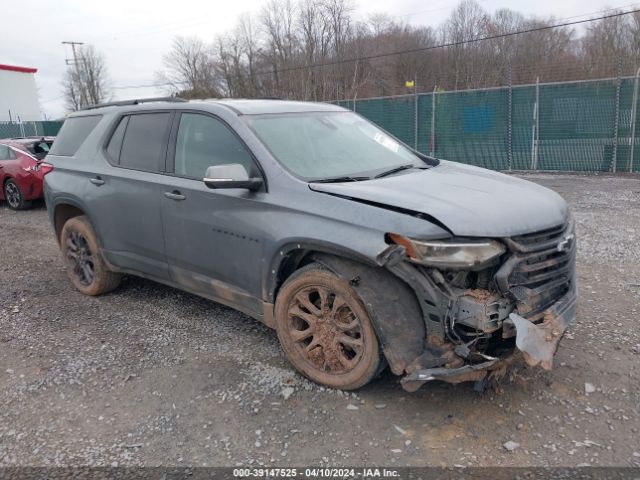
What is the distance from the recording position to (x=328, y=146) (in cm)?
418

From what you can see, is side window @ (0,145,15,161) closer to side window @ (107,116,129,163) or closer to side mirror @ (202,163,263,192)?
side window @ (107,116,129,163)

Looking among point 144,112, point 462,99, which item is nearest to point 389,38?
point 462,99

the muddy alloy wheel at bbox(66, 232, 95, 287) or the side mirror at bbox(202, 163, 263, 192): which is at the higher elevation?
the side mirror at bbox(202, 163, 263, 192)

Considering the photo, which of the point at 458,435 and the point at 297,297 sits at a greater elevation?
the point at 297,297

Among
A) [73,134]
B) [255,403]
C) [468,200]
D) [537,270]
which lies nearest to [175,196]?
[255,403]

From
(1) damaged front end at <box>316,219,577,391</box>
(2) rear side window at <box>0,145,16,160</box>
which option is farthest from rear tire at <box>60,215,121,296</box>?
(2) rear side window at <box>0,145,16,160</box>

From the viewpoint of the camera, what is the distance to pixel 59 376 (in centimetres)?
390

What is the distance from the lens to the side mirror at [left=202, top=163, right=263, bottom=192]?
11.9ft

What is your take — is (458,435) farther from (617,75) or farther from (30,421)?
(617,75)

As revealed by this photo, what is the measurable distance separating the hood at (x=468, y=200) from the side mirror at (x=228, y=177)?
1.61ft

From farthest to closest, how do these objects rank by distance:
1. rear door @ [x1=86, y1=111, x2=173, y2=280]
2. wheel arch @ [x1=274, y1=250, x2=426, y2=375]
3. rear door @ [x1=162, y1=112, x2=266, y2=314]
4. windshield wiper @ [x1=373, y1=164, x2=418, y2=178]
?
1. rear door @ [x1=86, y1=111, x2=173, y2=280]
2. windshield wiper @ [x1=373, y1=164, x2=418, y2=178]
3. rear door @ [x1=162, y1=112, x2=266, y2=314]
4. wheel arch @ [x1=274, y1=250, x2=426, y2=375]

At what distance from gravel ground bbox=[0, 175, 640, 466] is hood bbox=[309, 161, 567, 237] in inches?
39.4

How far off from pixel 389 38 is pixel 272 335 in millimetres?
48272

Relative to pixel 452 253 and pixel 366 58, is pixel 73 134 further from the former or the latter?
pixel 366 58
